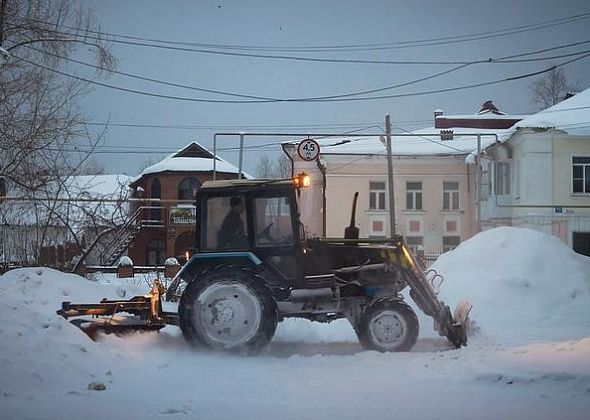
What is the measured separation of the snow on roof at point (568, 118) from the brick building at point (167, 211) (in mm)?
13940

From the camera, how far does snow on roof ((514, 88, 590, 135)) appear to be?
2677 centimetres

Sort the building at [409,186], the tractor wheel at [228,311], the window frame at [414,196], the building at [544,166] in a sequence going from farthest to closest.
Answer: the window frame at [414,196]
the building at [409,186]
the building at [544,166]
the tractor wheel at [228,311]

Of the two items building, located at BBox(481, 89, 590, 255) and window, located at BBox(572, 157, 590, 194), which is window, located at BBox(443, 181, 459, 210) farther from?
window, located at BBox(572, 157, 590, 194)

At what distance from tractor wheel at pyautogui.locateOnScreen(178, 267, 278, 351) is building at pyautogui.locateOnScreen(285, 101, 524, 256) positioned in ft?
63.9

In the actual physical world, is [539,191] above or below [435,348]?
above

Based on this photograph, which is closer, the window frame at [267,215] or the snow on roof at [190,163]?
the window frame at [267,215]

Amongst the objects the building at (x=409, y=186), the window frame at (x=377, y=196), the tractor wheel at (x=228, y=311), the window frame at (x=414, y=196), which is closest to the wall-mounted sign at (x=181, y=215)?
the building at (x=409, y=186)

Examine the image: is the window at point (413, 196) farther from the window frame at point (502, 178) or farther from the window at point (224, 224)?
the window at point (224, 224)

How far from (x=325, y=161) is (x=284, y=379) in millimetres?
24061

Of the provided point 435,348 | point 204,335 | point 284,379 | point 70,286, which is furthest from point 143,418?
point 70,286

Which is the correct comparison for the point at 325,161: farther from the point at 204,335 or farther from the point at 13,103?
the point at 204,335

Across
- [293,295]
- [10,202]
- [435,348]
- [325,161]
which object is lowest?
[435,348]

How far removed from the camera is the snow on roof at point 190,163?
36812 millimetres

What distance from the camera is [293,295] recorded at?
9.27m
